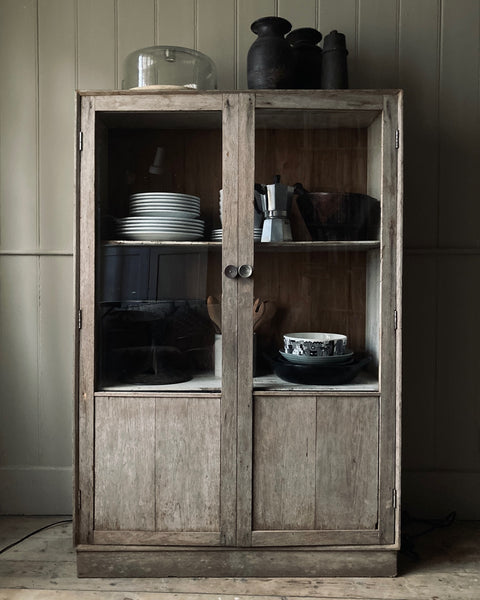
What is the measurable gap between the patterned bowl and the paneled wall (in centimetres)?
55

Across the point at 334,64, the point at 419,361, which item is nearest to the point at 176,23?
the point at 334,64

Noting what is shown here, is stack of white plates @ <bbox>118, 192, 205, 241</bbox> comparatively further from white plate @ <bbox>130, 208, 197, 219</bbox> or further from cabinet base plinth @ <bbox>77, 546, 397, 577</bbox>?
cabinet base plinth @ <bbox>77, 546, 397, 577</bbox>

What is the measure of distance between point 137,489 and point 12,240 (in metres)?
1.17

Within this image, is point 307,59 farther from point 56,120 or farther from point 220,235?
point 56,120

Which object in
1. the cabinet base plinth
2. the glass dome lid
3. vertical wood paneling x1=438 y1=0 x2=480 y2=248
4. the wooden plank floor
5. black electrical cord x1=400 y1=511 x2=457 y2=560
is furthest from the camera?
vertical wood paneling x1=438 y1=0 x2=480 y2=248

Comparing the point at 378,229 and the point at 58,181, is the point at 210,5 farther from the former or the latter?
the point at 378,229

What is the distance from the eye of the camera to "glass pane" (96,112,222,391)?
192 centimetres

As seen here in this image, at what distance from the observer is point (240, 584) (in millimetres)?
1904

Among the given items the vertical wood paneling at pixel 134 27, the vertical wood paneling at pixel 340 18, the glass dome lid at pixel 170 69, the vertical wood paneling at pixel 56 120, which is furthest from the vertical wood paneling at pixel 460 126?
the vertical wood paneling at pixel 56 120

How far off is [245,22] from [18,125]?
1022 millimetres

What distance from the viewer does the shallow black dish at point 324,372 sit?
1.94m

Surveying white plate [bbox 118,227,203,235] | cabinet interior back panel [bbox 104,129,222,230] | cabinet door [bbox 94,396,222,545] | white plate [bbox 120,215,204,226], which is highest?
cabinet interior back panel [bbox 104,129,222,230]

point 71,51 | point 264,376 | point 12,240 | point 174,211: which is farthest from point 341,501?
point 71,51

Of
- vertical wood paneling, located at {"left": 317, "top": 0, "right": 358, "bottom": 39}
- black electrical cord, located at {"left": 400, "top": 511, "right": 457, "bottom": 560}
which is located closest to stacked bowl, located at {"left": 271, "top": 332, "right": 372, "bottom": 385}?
black electrical cord, located at {"left": 400, "top": 511, "right": 457, "bottom": 560}
